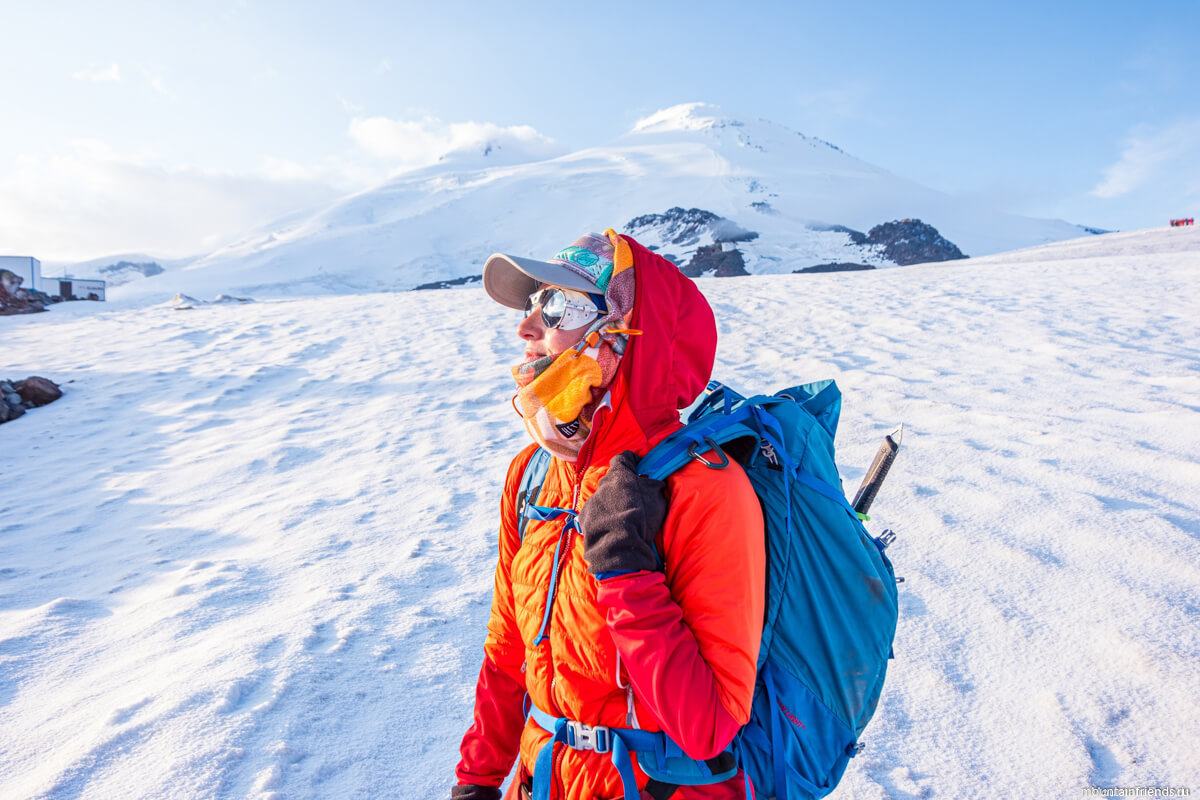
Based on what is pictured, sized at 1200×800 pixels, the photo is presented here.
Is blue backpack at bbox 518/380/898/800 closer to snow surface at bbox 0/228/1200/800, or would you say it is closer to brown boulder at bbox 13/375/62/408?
snow surface at bbox 0/228/1200/800

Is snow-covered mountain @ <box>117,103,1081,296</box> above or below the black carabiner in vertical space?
above

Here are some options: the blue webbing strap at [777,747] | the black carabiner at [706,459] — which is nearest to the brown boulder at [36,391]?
the black carabiner at [706,459]

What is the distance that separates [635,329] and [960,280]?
14434 millimetres

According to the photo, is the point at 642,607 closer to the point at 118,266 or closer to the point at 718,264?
the point at 718,264

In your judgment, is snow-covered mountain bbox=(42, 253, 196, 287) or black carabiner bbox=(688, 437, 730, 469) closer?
black carabiner bbox=(688, 437, 730, 469)

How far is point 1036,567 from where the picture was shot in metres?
3.36

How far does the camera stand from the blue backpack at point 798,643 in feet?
4.13

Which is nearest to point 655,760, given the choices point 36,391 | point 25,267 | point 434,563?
point 434,563

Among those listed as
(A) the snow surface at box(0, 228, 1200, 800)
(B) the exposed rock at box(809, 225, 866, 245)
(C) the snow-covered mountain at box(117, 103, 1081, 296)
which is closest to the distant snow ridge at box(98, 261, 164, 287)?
(C) the snow-covered mountain at box(117, 103, 1081, 296)

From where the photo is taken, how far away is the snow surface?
7.77 ft

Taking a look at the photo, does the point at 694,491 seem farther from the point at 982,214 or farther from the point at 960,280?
the point at 982,214

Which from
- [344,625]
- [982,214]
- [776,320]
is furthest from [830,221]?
[344,625]

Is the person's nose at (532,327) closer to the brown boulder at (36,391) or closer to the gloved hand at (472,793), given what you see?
the gloved hand at (472,793)

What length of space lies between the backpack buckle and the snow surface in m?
1.25
